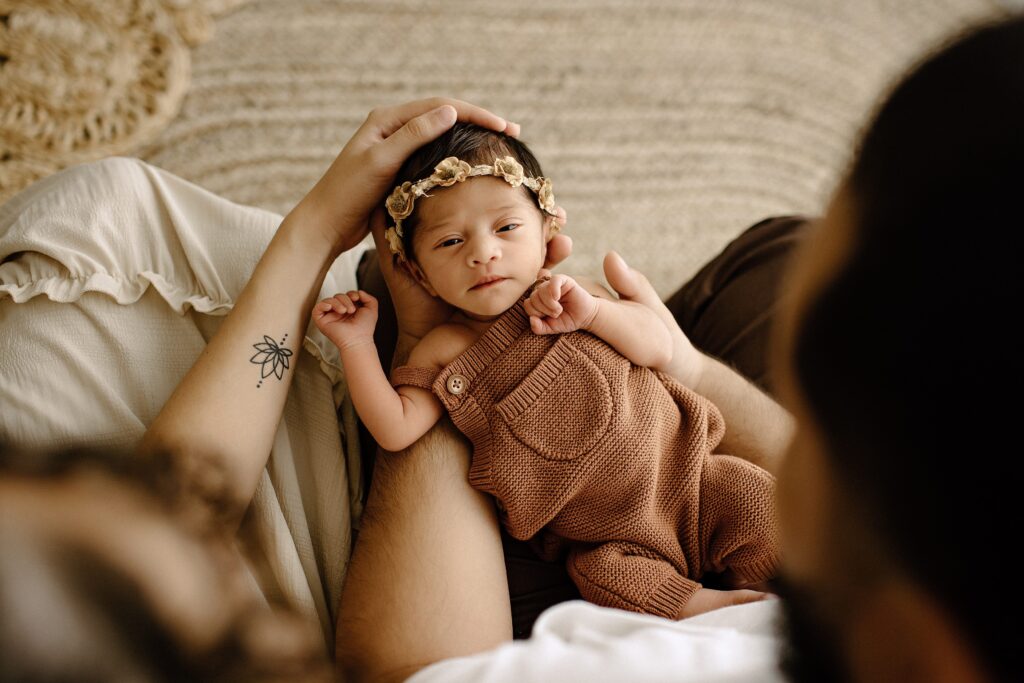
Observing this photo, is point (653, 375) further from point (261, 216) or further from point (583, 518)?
point (261, 216)

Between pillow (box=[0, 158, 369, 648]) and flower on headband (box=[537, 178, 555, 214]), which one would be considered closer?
pillow (box=[0, 158, 369, 648])

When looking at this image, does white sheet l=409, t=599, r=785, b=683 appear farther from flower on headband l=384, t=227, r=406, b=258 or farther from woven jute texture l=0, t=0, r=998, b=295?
woven jute texture l=0, t=0, r=998, b=295

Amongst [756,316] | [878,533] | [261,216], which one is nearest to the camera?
[878,533]

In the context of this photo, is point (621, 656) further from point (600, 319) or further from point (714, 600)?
point (600, 319)

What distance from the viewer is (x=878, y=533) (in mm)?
394

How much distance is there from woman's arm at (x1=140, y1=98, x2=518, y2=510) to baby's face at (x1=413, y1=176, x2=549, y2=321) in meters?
0.10

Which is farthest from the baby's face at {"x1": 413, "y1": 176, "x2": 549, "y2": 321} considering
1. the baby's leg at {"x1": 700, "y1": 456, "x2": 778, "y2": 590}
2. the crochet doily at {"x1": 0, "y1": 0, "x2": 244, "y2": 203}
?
the crochet doily at {"x1": 0, "y1": 0, "x2": 244, "y2": 203}

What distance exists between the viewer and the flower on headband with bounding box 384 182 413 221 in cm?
97

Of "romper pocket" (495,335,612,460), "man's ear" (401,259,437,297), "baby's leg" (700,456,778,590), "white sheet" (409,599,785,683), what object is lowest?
"baby's leg" (700,456,778,590)

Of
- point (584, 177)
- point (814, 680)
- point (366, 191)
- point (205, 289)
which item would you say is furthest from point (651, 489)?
point (584, 177)

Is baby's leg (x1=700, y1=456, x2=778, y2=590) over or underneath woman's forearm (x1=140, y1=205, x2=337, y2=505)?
underneath

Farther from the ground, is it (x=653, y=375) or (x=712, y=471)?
(x=653, y=375)

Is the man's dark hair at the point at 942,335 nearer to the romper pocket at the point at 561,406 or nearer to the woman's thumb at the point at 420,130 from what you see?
the romper pocket at the point at 561,406

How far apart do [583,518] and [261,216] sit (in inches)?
27.8
